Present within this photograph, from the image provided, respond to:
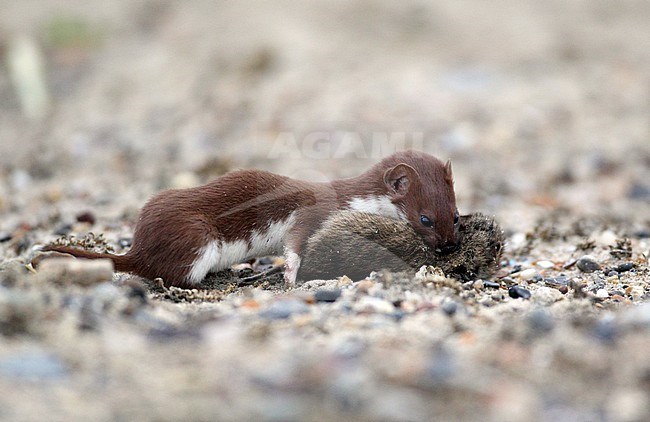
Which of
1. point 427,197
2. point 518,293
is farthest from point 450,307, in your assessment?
point 427,197

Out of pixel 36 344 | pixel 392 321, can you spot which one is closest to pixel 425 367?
pixel 392 321

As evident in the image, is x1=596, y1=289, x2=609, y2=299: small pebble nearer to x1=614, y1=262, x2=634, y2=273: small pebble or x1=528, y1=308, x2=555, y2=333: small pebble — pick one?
x1=614, y1=262, x2=634, y2=273: small pebble

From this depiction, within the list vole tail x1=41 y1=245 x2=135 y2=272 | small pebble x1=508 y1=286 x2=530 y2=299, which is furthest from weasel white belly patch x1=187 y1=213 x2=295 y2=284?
small pebble x1=508 y1=286 x2=530 y2=299

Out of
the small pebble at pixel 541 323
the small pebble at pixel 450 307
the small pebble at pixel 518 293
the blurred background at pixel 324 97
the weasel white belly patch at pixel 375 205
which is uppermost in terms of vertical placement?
the blurred background at pixel 324 97

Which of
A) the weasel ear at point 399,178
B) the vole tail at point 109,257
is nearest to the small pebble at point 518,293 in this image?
the weasel ear at point 399,178

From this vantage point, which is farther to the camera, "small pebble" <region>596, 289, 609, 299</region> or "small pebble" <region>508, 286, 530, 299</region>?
"small pebble" <region>596, 289, 609, 299</region>

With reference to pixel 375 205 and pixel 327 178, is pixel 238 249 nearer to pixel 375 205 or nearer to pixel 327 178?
pixel 375 205

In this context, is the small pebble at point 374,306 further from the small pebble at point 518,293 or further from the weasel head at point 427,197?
the weasel head at point 427,197
